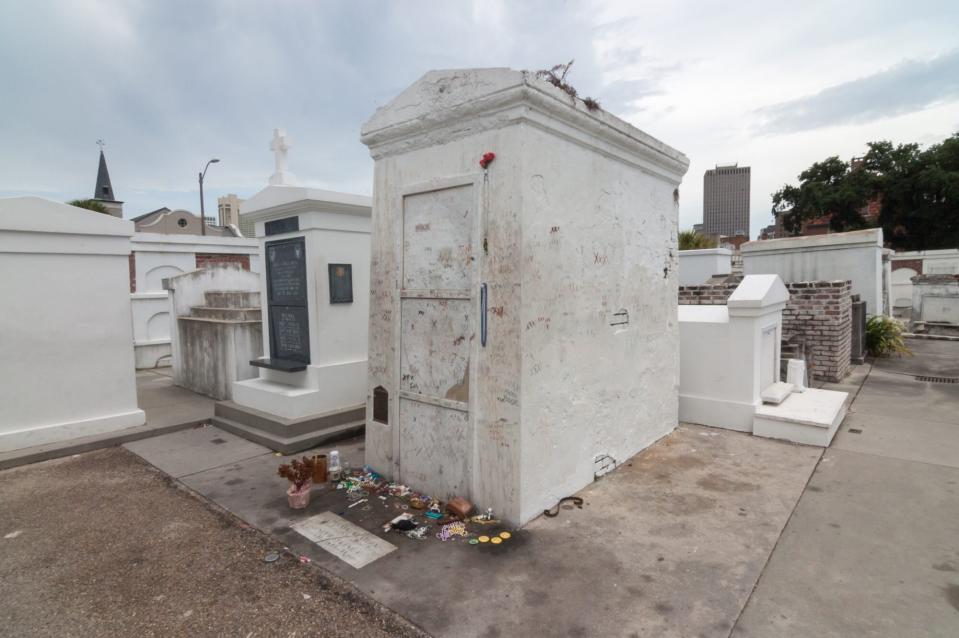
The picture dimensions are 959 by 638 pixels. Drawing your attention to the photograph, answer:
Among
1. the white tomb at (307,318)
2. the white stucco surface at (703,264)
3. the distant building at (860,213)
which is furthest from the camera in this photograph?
the distant building at (860,213)

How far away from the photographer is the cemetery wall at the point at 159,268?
35.2 feet

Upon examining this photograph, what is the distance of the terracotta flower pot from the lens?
3924 millimetres

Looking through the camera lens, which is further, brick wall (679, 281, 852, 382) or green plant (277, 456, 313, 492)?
brick wall (679, 281, 852, 382)

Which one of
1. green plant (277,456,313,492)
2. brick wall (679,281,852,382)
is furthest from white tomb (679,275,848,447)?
green plant (277,456,313,492)

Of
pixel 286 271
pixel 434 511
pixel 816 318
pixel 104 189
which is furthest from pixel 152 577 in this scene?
pixel 104 189

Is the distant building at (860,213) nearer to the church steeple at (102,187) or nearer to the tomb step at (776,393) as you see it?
the tomb step at (776,393)

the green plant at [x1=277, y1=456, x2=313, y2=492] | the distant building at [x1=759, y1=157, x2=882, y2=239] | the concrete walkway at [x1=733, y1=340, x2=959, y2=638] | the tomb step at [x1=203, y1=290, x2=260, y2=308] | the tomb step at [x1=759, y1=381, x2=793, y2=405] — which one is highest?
the distant building at [x1=759, y1=157, x2=882, y2=239]

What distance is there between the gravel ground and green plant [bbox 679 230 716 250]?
1906cm

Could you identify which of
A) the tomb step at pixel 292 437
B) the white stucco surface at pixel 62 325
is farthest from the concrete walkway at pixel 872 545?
the white stucco surface at pixel 62 325

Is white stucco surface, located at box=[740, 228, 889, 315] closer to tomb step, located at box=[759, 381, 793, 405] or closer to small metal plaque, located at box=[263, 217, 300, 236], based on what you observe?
tomb step, located at box=[759, 381, 793, 405]

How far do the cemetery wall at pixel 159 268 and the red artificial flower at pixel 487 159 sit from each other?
8.79 m

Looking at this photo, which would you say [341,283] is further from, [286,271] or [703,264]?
[703,264]

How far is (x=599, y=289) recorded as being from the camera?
14.3ft

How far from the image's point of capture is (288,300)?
6113 mm
